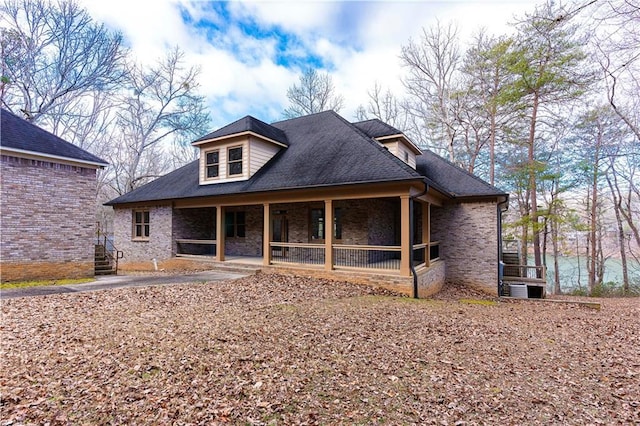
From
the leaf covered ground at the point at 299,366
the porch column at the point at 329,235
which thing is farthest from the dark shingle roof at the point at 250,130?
the leaf covered ground at the point at 299,366

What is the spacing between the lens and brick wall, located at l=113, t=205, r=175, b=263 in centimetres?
1463

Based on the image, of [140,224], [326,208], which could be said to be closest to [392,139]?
[326,208]

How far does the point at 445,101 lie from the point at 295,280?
59.3 feet

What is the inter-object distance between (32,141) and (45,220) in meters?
2.59

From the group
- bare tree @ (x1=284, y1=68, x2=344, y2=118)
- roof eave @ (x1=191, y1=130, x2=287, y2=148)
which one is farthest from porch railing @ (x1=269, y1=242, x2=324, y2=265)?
bare tree @ (x1=284, y1=68, x2=344, y2=118)

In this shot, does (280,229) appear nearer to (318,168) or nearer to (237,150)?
(237,150)

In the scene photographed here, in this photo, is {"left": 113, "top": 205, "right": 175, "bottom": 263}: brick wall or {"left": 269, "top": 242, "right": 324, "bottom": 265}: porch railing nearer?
{"left": 269, "top": 242, "right": 324, "bottom": 265}: porch railing

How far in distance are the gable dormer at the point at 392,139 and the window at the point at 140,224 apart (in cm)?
1212

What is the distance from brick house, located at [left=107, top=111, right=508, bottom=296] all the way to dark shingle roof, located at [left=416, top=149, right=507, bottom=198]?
0.04 m

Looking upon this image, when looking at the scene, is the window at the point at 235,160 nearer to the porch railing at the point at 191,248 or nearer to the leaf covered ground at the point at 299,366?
the porch railing at the point at 191,248

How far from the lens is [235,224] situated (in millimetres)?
15711

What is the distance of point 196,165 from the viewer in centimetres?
1731

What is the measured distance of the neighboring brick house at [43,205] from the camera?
916 centimetres

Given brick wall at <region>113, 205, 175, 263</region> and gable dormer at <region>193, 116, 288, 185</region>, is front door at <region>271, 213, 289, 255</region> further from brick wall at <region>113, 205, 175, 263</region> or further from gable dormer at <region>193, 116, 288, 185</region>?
brick wall at <region>113, 205, 175, 263</region>
